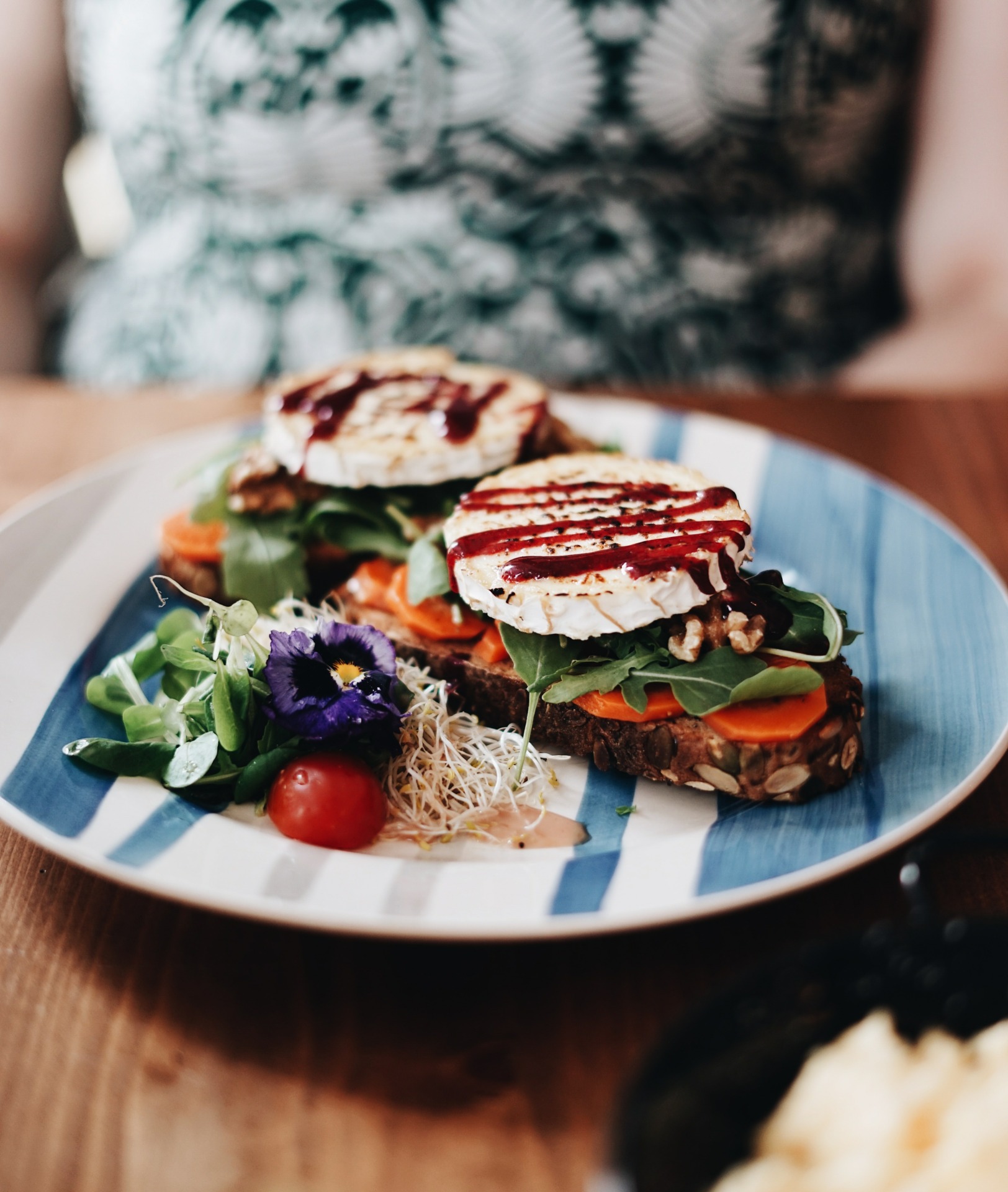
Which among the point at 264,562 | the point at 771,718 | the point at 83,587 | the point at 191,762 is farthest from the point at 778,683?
the point at 83,587

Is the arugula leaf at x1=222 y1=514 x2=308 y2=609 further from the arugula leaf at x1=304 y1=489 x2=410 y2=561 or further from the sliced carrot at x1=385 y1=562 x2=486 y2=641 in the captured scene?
the sliced carrot at x1=385 y1=562 x2=486 y2=641

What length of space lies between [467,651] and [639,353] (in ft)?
6.32

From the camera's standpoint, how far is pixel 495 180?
3.41 metres

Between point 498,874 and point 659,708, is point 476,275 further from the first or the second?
point 498,874

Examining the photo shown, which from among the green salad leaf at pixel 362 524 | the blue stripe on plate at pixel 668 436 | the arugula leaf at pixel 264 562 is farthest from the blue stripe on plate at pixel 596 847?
the blue stripe on plate at pixel 668 436

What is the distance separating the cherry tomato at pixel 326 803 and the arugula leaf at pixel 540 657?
1.05 feet

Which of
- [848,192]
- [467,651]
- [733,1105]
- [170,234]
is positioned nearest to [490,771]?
[467,651]

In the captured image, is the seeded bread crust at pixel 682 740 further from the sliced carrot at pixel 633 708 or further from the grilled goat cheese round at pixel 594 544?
the grilled goat cheese round at pixel 594 544

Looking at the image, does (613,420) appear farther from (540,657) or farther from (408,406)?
(540,657)

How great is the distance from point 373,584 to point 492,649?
356mm

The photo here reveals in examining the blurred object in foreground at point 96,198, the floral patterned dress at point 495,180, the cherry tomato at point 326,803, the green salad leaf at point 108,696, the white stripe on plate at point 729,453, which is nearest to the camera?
the cherry tomato at point 326,803

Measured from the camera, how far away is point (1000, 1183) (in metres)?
0.84

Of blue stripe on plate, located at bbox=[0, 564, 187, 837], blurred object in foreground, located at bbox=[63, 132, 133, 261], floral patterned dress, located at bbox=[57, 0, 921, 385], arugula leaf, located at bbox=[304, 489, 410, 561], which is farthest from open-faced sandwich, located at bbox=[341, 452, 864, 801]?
blurred object in foreground, located at bbox=[63, 132, 133, 261]

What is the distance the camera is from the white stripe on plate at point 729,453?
2627mm
